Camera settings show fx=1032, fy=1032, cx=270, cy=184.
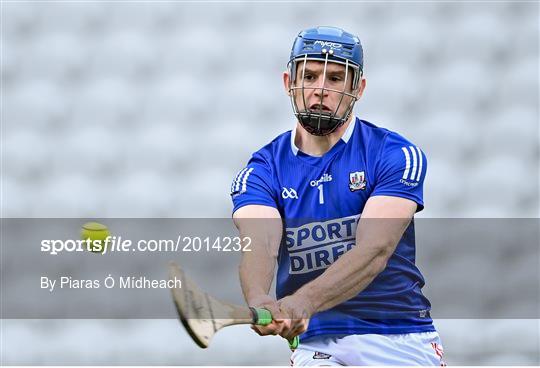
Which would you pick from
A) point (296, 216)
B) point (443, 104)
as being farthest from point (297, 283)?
point (443, 104)

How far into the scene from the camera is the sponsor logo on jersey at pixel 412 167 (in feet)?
9.82

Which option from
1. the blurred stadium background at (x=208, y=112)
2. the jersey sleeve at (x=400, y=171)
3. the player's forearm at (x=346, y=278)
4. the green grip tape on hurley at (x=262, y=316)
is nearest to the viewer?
the green grip tape on hurley at (x=262, y=316)

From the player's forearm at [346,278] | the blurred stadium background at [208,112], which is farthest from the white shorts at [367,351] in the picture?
the blurred stadium background at [208,112]

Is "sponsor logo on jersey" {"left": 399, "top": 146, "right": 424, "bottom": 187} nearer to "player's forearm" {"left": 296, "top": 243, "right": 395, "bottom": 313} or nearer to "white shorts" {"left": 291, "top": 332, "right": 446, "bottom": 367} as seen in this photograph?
"player's forearm" {"left": 296, "top": 243, "right": 395, "bottom": 313}

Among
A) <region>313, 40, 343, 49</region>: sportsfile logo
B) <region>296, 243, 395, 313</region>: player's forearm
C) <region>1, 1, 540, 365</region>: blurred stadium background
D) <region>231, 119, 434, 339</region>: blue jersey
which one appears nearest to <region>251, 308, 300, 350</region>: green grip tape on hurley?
<region>296, 243, 395, 313</region>: player's forearm

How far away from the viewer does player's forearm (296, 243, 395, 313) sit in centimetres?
275

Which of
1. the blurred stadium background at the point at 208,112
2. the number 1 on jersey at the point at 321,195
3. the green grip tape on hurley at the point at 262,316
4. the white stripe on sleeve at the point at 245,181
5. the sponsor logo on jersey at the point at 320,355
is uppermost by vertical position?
the blurred stadium background at the point at 208,112

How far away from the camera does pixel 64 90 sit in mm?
4930

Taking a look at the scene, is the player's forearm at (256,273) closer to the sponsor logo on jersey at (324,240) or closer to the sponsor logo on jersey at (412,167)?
the sponsor logo on jersey at (324,240)

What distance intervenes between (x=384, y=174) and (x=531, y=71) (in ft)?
6.81

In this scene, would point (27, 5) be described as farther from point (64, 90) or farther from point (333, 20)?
point (333, 20)

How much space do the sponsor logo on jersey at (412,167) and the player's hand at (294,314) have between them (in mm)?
505

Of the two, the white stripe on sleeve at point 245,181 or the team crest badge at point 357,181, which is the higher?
the white stripe on sleeve at point 245,181

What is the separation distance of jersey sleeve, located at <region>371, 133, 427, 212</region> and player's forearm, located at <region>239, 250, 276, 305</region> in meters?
0.37
